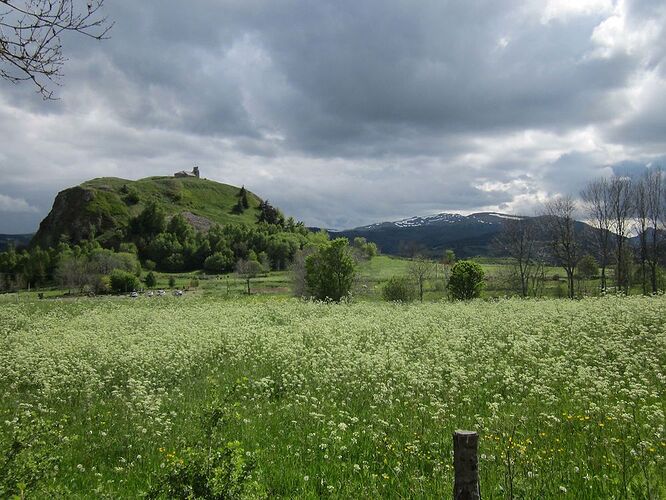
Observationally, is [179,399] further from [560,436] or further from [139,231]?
[139,231]

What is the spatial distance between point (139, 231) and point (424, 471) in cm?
19089

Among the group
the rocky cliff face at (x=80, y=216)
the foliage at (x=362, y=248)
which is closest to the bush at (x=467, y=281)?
the foliage at (x=362, y=248)

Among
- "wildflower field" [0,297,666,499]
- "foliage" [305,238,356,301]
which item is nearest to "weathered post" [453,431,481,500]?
"wildflower field" [0,297,666,499]

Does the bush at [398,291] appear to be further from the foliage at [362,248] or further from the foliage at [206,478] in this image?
the foliage at [206,478]

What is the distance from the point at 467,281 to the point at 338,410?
39.1 metres

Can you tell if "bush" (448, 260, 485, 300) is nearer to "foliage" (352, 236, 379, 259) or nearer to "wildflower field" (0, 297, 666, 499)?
"foliage" (352, 236, 379, 259)

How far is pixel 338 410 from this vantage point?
939 cm

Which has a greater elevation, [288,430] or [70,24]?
[70,24]

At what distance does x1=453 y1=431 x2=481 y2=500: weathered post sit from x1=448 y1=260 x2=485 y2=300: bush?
43274mm

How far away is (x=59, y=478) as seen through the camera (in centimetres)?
770

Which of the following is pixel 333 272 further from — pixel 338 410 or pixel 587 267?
pixel 587 267

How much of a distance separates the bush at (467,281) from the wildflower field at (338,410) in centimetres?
2522

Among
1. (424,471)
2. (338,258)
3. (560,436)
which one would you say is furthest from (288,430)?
(338,258)

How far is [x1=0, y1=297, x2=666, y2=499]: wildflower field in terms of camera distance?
607cm
